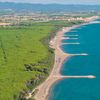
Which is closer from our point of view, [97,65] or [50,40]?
→ [97,65]

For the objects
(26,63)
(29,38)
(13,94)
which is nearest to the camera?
(13,94)

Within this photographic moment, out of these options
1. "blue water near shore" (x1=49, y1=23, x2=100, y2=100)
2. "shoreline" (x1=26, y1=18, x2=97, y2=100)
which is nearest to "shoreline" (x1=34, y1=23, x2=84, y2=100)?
"shoreline" (x1=26, y1=18, x2=97, y2=100)

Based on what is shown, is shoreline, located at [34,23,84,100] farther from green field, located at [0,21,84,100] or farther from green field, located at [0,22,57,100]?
green field, located at [0,22,57,100]

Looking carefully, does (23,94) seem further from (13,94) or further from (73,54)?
(73,54)

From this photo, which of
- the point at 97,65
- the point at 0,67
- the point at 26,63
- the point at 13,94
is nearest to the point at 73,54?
the point at 97,65

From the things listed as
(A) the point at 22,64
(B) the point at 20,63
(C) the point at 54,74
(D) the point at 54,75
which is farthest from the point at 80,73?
(B) the point at 20,63

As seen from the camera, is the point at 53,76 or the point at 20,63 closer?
the point at 53,76

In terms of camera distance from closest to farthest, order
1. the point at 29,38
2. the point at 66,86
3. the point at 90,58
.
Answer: the point at 66,86 < the point at 90,58 < the point at 29,38

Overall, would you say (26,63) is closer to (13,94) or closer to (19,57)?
(19,57)

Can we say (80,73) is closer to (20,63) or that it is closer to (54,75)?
(54,75)
